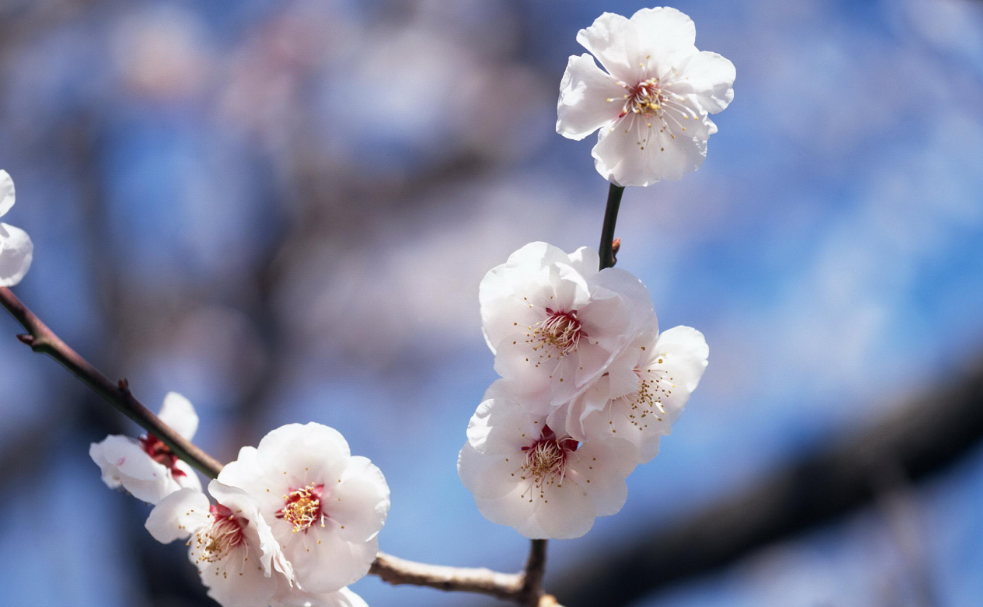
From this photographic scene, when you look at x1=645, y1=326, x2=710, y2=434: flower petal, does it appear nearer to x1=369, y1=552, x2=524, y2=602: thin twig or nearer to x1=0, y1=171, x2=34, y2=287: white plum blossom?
x1=369, y1=552, x2=524, y2=602: thin twig

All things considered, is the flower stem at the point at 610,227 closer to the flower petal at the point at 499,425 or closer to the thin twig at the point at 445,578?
the flower petal at the point at 499,425

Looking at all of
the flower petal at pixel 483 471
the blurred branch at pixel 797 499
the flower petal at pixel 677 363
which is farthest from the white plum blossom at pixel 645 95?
the blurred branch at pixel 797 499

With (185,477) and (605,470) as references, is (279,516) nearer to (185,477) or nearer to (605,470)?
(185,477)

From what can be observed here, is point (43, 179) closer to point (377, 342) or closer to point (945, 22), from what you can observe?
point (377, 342)

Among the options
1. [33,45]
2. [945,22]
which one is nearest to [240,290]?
[33,45]

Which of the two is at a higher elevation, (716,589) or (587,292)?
(716,589)
